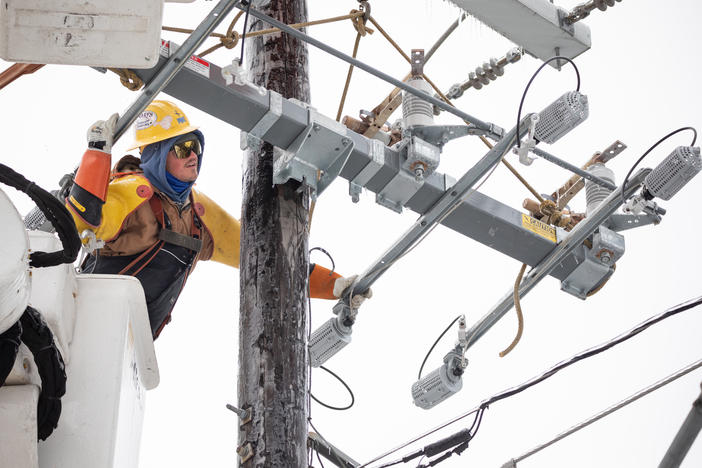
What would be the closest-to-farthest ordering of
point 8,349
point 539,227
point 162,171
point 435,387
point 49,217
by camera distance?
point 8,349 → point 49,217 → point 162,171 → point 539,227 → point 435,387

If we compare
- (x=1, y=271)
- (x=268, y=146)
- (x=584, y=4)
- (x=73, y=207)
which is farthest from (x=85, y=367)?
(x=584, y=4)

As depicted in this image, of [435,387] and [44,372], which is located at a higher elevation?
[435,387]

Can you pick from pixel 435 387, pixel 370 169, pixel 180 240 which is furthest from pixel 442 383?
pixel 180 240

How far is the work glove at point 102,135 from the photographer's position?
16.8ft

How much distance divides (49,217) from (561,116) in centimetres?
308

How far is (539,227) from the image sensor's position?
6195 mm

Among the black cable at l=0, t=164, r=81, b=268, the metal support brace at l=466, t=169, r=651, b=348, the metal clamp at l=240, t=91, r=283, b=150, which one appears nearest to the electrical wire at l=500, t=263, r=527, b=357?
the metal support brace at l=466, t=169, r=651, b=348

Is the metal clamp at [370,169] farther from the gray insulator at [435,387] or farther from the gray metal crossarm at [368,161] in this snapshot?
the gray insulator at [435,387]

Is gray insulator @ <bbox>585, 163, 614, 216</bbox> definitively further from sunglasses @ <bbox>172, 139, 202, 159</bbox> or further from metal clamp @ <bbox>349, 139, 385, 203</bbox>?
sunglasses @ <bbox>172, 139, 202, 159</bbox>

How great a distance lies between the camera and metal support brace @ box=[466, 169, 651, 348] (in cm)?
588

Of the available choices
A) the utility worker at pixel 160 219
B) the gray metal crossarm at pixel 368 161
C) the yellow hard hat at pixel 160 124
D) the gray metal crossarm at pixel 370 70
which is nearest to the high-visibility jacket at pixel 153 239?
the utility worker at pixel 160 219

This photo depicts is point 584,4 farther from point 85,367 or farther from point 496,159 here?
point 85,367

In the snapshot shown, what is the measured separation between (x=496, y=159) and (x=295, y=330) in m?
1.51

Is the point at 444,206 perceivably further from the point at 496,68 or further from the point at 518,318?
the point at 496,68
